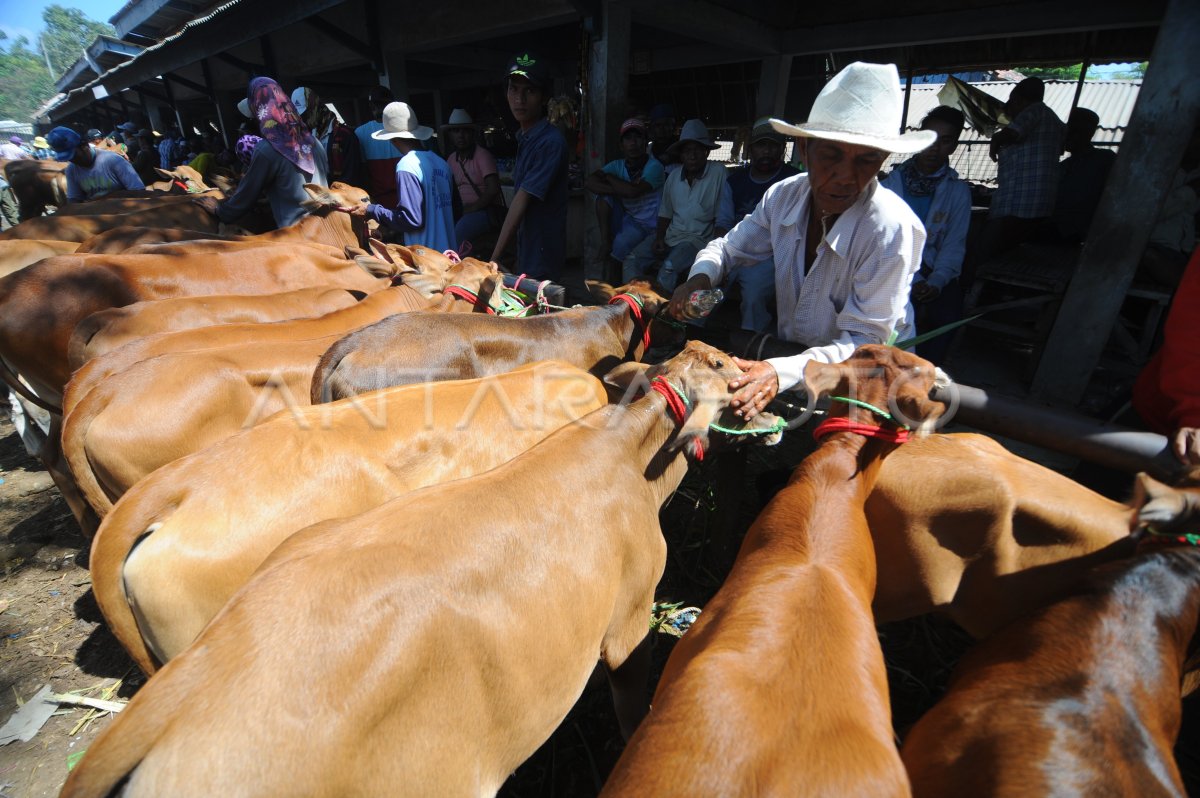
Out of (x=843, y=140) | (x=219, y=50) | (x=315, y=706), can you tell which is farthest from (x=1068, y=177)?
(x=219, y=50)

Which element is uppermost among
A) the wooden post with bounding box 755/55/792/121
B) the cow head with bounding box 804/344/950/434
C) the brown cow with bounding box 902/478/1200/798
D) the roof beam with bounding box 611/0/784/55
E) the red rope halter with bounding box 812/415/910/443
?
the roof beam with bounding box 611/0/784/55

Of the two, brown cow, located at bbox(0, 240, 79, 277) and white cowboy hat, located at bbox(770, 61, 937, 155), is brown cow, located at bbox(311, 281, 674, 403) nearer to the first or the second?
white cowboy hat, located at bbox(770, 61, 937, 155)

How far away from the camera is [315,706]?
4.59ft

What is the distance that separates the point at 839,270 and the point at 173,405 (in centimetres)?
329

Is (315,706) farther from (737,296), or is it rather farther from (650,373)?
(737,296)

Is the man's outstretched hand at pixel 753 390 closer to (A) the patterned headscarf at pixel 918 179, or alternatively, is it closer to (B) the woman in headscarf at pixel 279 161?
(A) the patterned headscarf at pixel 918 179

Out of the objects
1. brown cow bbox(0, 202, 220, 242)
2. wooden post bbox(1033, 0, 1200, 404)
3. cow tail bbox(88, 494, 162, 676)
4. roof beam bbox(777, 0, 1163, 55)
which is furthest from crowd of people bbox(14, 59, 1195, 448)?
cow tail bbox(88, 494, 162, 676)

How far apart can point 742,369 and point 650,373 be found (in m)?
0.43

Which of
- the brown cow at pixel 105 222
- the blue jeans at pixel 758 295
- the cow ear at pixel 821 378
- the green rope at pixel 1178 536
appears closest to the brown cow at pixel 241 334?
the blue jeans at pixel 758 295

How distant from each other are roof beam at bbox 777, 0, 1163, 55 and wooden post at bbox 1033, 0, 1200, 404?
4.79 ft

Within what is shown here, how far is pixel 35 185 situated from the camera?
996 cm

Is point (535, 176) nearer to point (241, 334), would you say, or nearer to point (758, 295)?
→ point (758, 295)

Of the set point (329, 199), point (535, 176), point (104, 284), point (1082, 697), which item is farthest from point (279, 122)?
point (1082, 697)

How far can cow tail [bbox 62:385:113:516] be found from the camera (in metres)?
2.66
